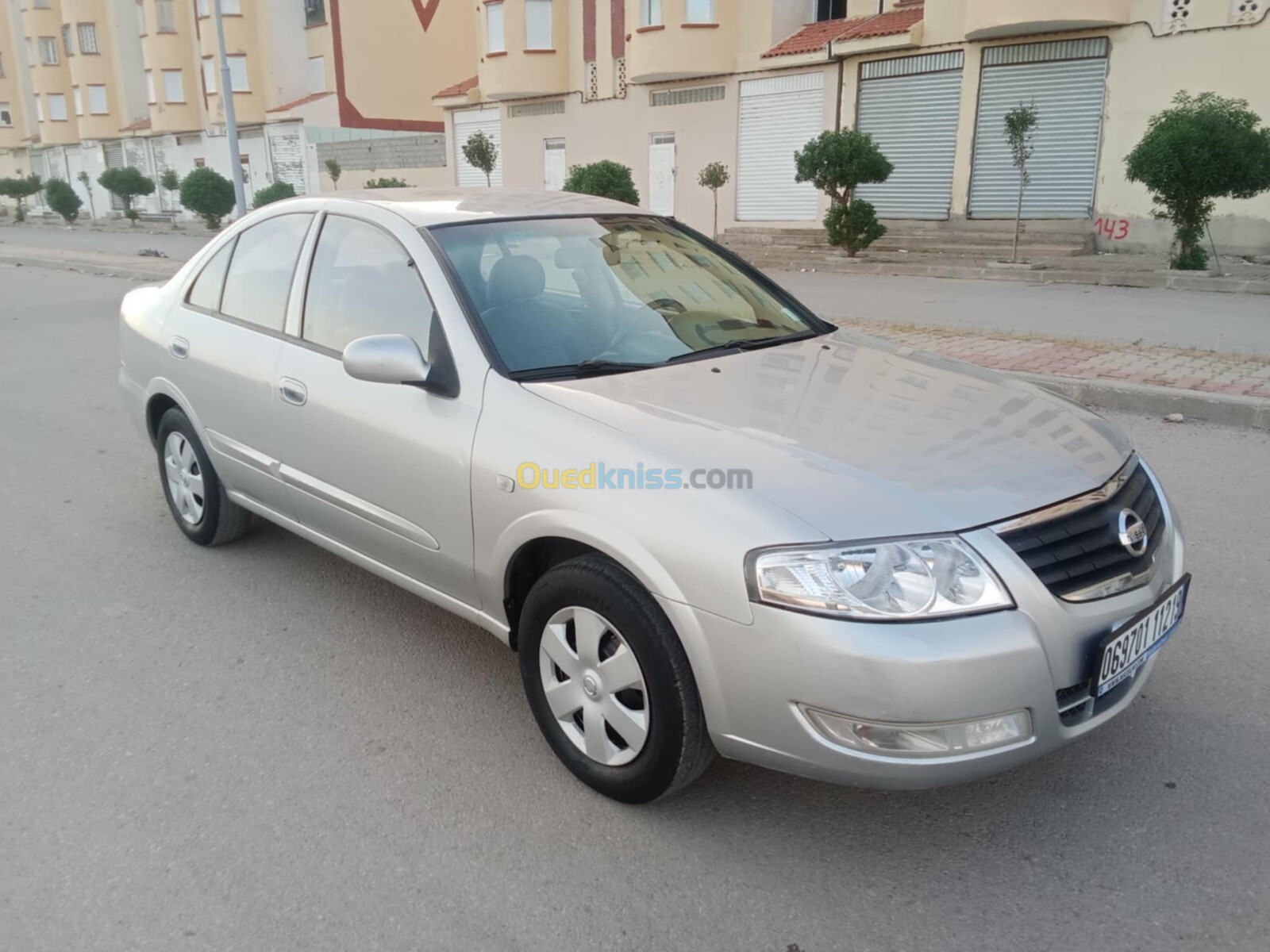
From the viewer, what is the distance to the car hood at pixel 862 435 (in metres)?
2.41

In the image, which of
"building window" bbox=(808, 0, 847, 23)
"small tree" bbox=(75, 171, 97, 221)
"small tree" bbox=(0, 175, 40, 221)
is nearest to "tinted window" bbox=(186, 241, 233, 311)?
"building window" bbox=(808, 0, 847, 23)

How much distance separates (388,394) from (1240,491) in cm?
451

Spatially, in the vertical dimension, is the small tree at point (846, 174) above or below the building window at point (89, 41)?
below

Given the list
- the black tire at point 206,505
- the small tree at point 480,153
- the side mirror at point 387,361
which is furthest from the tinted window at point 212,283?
the small tree at point 480,153

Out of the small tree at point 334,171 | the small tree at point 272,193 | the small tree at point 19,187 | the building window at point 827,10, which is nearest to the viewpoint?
the building window at point 827,10

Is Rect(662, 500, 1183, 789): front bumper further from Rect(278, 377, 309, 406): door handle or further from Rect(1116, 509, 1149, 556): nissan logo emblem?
Rect(278, 377, 309, 406): door handle

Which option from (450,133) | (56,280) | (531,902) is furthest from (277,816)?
(450,133)

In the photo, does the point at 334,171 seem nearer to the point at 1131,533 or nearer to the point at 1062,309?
the point at 1062,309

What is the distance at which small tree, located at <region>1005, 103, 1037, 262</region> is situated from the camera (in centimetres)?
1758

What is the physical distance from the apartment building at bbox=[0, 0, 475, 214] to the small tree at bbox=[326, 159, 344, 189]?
0.35 m

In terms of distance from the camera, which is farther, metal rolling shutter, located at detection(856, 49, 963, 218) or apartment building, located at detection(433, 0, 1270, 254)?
metal rolling shutter, located at detection(856, 49, 963, 218)

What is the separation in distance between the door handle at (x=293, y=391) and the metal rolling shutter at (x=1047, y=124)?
19.1 metres

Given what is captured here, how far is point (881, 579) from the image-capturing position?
2.29 m

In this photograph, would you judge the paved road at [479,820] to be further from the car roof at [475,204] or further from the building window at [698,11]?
the building window at [698,11]
